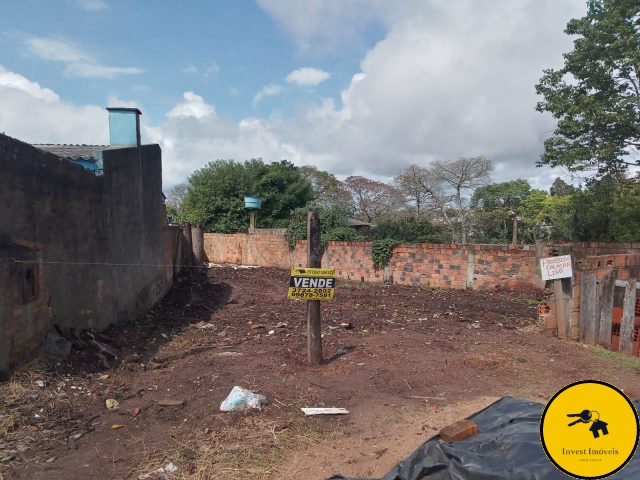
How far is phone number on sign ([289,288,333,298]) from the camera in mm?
5383

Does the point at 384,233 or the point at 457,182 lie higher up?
the point at 457,182

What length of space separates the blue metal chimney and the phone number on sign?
663 cm

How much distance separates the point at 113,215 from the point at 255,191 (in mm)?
16822

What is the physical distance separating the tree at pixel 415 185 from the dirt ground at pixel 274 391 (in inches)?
684

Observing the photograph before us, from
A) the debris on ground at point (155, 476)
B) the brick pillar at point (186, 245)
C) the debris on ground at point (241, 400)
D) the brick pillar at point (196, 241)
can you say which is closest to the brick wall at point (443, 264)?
the brick pillar at point (196, 241)

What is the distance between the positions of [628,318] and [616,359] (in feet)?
2.70

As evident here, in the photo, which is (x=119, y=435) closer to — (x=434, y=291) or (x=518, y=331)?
(x=518, y=331)

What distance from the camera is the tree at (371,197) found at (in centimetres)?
2784

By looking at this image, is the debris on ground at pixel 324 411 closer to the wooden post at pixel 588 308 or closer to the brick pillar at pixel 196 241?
the wooden post at pixel 588 308

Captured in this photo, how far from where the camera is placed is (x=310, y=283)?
5441 mm

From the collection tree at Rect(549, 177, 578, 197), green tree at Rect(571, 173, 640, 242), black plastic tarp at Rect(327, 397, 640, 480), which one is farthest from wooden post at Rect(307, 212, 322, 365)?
tree at Rect(549, 177, 578, 197)

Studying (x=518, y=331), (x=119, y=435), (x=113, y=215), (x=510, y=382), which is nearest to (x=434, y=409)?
(x=510, y=382)

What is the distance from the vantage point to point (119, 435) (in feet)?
12.4

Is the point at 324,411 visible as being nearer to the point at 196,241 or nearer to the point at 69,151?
the point at 69,151
